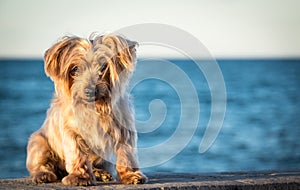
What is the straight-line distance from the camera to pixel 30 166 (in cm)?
740

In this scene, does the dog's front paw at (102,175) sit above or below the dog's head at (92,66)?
below

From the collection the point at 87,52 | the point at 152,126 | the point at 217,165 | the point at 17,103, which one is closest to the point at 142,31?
the point at 87,52

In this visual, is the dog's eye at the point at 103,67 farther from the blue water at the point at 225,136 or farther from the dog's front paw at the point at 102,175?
the blue water at the point at 225,136

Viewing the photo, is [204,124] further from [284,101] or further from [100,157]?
[100,157]

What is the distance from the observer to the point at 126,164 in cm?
691

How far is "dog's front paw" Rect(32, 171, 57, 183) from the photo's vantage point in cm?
693

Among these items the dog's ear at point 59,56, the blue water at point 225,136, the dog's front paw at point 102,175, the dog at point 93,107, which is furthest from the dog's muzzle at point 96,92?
the blue water at point 225,136

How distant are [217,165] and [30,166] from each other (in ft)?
35.8

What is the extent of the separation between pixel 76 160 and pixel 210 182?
1267 millimetres

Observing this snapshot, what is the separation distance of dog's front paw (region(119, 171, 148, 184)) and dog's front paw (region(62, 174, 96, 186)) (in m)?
0.28

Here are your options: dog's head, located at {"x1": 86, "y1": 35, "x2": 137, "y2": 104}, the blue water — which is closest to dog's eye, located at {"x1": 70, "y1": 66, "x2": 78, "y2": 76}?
dog's head, located at {"x1": 86, "y1": 35, "x2": 137, "y2": 104}

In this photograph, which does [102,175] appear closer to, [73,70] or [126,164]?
[126,164]

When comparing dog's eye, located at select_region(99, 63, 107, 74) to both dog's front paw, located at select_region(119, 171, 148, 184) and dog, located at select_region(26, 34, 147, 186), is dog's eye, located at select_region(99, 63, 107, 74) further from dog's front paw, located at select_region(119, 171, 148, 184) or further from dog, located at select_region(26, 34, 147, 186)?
dog's front paw, located at select_region(119, 171, 148, 184)

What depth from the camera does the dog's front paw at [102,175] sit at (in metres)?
7.17
